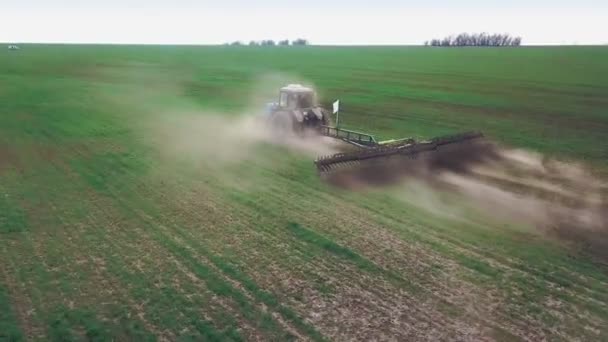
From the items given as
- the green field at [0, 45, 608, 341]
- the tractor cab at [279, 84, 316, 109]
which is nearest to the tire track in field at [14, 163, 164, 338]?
the green field at [0, 45, 608, 341]

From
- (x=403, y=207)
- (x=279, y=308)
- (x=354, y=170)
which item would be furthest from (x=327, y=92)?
(x=279, y=308)

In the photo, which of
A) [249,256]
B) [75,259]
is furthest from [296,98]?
[75,259]

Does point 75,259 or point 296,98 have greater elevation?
point 296,98

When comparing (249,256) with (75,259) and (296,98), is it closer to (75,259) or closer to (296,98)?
(75,259)

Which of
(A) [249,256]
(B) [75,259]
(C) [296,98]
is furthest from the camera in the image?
(C) [296,98]

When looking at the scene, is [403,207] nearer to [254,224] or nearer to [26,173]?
[254,224]

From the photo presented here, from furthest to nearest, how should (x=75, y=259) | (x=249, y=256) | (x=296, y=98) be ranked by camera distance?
(x=296, y=98) < (x=249, y=256) < (x=75, y=259)

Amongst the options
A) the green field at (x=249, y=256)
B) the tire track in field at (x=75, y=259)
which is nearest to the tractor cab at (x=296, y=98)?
the green field at (x=249, y=256)

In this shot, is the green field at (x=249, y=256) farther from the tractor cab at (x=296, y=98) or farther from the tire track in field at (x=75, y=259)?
the tractor cab at (x=296, y=98)

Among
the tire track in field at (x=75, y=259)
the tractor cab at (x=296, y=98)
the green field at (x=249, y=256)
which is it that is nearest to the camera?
the green field at (x=249, y=256)
